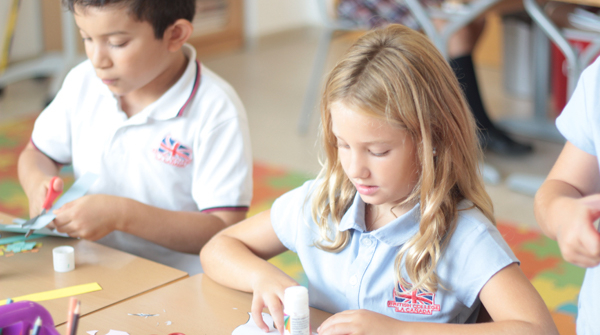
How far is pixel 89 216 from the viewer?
1.05m

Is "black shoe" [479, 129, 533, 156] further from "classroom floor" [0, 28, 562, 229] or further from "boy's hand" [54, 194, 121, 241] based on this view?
"boy's hand" [54, 194, 121, 241]

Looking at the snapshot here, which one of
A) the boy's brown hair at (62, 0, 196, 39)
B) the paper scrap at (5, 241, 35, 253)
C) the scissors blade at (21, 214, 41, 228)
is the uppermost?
the boy's brown hair at (62, 0, 196, 39)

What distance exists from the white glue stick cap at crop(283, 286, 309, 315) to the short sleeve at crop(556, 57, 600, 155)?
439 mm

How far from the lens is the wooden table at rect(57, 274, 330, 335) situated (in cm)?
79

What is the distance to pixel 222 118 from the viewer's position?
121 centimetres

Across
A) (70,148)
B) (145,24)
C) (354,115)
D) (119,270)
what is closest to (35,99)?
(70,148)

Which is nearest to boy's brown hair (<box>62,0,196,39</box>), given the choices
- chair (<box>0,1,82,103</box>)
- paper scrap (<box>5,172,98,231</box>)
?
paper scrap (<box>5,172,98,231</box>)

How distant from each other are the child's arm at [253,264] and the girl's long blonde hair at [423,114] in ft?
0.54

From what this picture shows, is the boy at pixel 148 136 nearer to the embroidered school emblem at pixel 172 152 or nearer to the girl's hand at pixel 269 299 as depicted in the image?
the embroidered school emblem at pixel 172 152

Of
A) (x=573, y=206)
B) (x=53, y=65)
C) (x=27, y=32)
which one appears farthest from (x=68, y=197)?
(x=27, y=32)

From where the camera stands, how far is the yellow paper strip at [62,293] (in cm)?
84

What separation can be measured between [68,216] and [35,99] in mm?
2610

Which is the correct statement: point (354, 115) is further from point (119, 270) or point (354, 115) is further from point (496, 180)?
point (496, 180)

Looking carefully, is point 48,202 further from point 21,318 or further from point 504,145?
point 504,145
